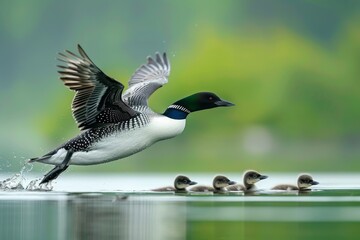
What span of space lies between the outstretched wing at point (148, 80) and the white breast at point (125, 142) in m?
0.93

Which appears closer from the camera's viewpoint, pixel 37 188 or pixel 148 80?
pixel 37 188

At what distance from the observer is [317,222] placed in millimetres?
11648

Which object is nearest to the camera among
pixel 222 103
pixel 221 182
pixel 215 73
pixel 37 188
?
pixel 222 103

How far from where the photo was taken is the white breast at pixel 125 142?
14531 mm

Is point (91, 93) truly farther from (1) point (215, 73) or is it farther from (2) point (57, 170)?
(1) point (215, 73)

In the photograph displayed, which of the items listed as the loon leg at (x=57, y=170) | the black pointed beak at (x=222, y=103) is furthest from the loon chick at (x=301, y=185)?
the loon leg at (x=57, y=170)

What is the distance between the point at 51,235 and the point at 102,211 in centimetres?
155

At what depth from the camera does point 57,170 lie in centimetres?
1448

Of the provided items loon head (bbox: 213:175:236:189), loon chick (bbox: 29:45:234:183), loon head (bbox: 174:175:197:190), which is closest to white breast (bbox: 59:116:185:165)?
loon chick (bbox: 29:45:234:183)

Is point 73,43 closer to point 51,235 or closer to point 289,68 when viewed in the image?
point 289,68

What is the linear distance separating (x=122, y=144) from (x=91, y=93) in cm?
74

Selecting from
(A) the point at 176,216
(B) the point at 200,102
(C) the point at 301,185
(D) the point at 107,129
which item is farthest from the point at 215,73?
(A) the point at 176,216

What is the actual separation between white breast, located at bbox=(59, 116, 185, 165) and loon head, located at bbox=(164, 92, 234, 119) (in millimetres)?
215

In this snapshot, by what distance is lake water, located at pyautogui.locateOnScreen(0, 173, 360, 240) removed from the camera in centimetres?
1091
